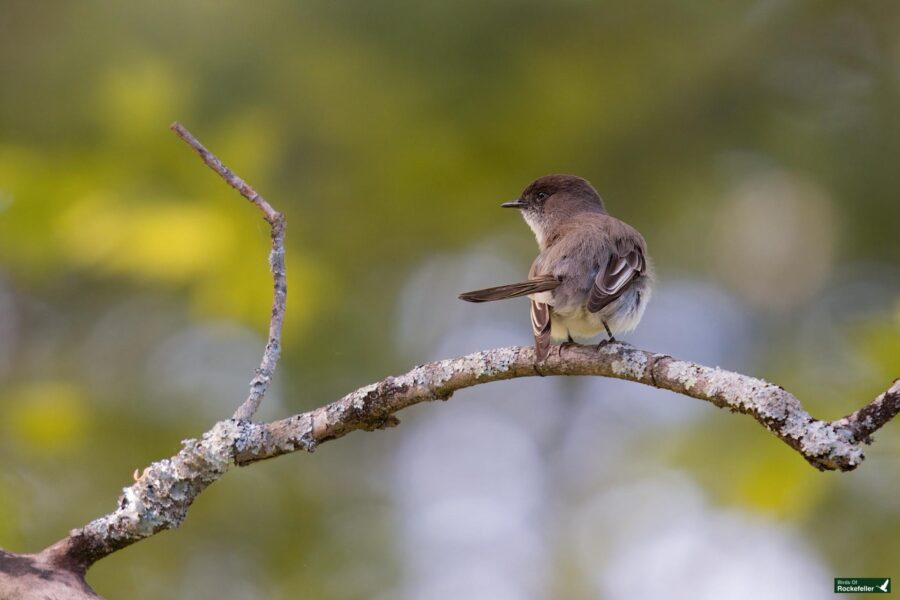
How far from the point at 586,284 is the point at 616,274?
6.1 inches

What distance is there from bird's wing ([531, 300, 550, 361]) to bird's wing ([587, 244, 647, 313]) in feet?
0.69

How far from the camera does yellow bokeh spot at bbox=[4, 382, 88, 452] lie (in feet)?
19.2

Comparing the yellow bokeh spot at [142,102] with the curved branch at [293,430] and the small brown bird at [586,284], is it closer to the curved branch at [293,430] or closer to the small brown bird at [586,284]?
the small brown bird at [586,284]

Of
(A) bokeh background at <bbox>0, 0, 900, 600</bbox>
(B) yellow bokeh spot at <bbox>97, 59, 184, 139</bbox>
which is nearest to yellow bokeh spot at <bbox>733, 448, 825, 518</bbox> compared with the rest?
(A) bokeh background at <bbox>0, 0, 900, 600</bbox>

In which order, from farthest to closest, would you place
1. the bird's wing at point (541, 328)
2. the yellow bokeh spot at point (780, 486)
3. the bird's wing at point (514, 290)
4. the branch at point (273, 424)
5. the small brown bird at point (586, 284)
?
the yellow bokeh spot at point (780, 486), the small brown bird at point (586, 284), the bird's wing at point (514, 290), the bird's wing at point (541, 328), the branch at point (273, 424)

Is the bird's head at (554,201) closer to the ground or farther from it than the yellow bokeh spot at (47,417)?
farther from it

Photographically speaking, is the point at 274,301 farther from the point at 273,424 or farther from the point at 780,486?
the point at 780,486

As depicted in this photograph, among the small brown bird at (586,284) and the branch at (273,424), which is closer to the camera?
the branch at (273,424)

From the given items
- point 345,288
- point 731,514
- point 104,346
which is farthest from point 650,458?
point 104,346

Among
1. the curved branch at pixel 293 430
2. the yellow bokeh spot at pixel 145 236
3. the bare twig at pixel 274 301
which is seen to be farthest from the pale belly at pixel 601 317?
the yellow bokeh spot at pixel 145 236

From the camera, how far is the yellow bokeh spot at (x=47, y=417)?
586 cm

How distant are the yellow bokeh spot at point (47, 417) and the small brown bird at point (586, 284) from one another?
2843mm

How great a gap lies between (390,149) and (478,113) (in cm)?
64

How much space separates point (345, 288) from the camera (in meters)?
6.84
